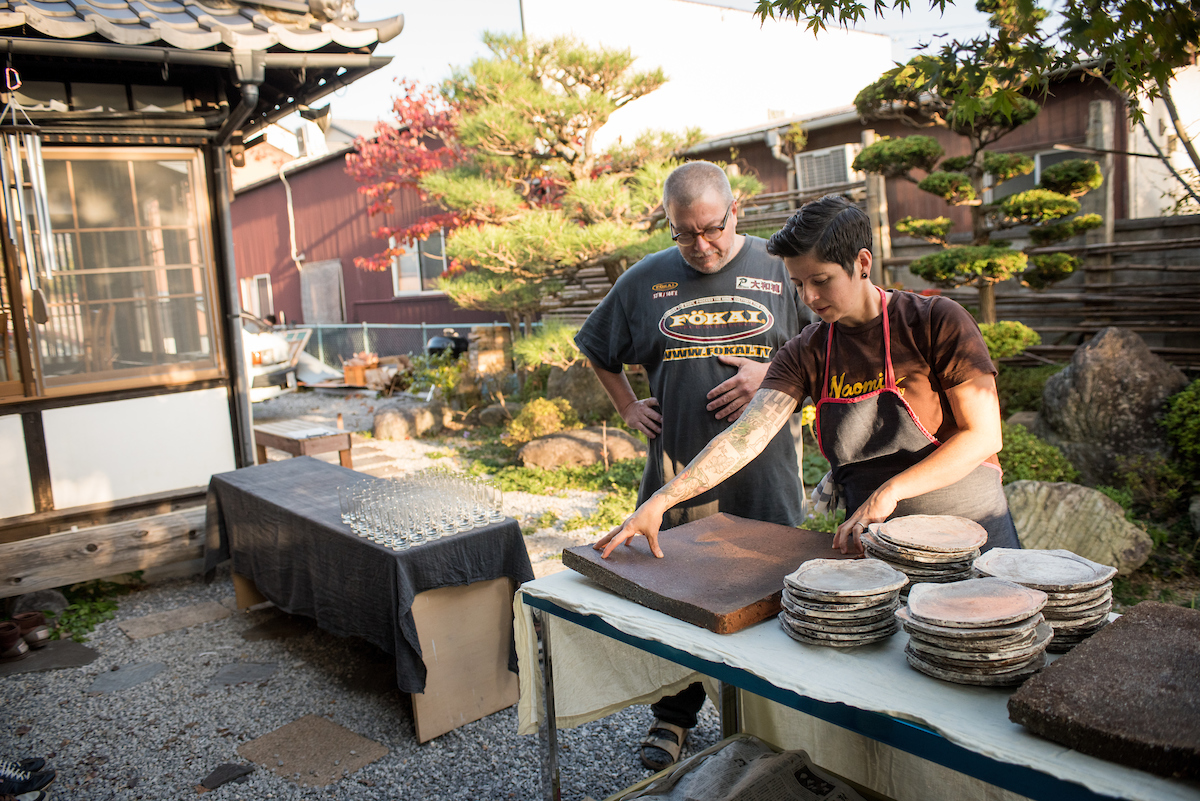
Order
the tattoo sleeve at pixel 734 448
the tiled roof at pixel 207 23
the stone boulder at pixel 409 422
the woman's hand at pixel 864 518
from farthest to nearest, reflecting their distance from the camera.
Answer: the stone boulder at pixel 409 422 → the tiled roof at pixel 207 23 → the tattoo sleeve at pixel 734 448 → the woman's hand at pixel 864 518

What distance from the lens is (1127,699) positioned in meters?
1.25

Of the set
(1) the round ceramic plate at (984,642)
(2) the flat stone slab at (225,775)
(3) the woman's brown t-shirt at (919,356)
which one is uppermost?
(3) the woman's brown t-shirt at (919,356)

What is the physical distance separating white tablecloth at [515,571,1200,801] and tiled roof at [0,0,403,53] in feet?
13.8

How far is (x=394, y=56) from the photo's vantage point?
5.59 metres

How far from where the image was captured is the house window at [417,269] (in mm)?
16766

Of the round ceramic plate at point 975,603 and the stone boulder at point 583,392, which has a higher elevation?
the round ceramic plate at point 975,603

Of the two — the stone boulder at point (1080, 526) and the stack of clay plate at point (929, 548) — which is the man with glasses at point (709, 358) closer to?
the stack of clay plate at point (929, 548)

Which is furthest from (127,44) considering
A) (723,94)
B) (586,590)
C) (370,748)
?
(723,94)

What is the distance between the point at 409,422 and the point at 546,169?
3535mm

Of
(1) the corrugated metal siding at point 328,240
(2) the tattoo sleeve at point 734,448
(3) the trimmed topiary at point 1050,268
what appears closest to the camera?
(2) the tattoo sleeve at point 734,448

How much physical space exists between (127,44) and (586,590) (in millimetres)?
4395

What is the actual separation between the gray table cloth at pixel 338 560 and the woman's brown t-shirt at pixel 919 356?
176cm

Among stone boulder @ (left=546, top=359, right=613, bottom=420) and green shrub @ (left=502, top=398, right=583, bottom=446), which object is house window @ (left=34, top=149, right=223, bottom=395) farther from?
stone boulder @ (left=546, top=359, right=613, bottom=420)

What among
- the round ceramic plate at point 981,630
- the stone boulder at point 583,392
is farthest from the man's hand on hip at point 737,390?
the stone boulder at point 583,392
